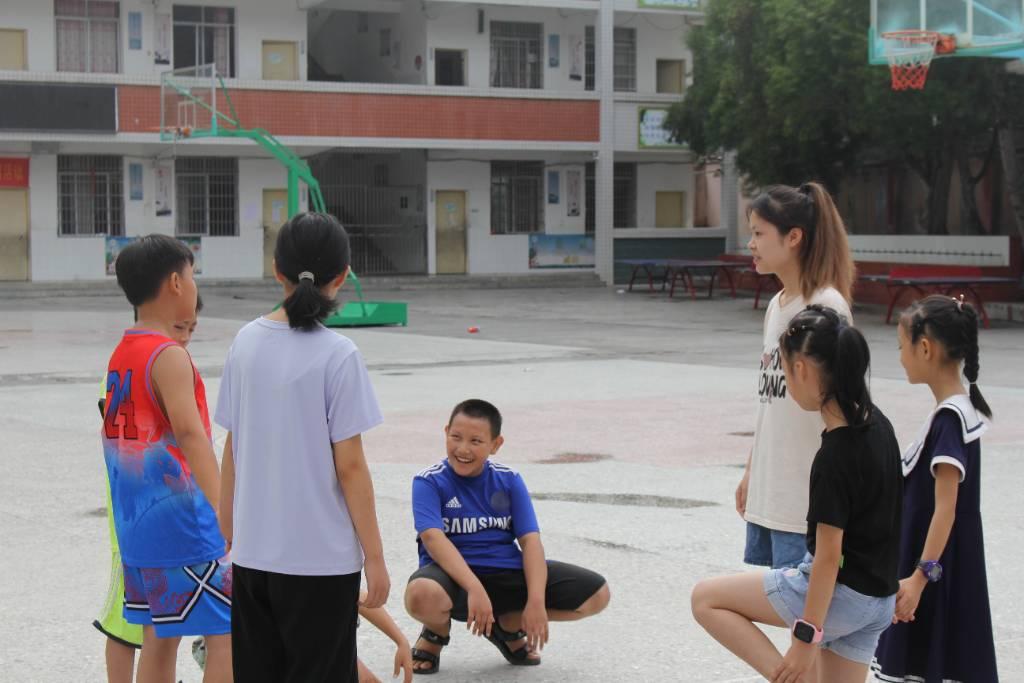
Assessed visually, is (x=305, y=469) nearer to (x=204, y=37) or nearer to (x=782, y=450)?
Answer: (x=782, y=450)

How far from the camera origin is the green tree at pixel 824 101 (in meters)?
23.7

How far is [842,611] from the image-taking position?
12.4ft

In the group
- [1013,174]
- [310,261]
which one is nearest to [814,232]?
[310,261]

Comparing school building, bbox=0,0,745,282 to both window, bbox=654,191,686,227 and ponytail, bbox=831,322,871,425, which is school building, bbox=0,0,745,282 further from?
ponytail, bbox=831,322,871,425

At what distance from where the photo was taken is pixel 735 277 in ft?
114

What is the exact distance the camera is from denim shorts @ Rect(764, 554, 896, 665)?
377 cm

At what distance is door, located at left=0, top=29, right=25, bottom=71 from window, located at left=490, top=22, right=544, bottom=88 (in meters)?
11.2

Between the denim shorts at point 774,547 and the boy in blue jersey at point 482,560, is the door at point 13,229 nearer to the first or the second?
the boy in blue jersey at point 482,560

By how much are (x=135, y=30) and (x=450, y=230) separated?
903 centimetres

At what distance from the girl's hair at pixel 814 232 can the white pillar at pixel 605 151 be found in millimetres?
32129

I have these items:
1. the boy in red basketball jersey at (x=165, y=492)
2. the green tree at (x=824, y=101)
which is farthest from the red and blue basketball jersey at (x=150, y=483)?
the green tree at (x=824, y=101)

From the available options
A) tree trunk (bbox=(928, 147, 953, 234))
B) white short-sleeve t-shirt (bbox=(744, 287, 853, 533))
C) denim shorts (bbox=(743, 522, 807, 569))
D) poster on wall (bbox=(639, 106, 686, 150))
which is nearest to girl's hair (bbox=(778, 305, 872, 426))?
white short-sleeve t-shirt (bbox=(744, 287, 853, 533))

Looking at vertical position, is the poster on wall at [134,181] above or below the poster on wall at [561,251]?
above

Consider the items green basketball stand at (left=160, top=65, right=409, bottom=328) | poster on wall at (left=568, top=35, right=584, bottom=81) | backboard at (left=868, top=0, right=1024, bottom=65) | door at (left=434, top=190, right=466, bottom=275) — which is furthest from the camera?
poster on wall at (left=568, top=35, right=584, bottom=81)
